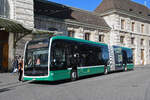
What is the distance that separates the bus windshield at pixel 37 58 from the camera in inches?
433

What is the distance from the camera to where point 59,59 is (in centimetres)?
1142

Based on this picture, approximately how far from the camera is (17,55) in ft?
56.2

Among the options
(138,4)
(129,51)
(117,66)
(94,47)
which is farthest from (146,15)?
(94,47)

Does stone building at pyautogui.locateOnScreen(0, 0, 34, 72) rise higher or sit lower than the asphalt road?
higher

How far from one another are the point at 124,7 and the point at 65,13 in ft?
43.5

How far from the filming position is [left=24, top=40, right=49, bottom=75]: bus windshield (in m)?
11.0

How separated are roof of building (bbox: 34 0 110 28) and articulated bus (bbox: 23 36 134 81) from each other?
35.9ft

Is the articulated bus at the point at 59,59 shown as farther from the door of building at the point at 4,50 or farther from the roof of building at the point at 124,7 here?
the roof of building at the point at 124,7

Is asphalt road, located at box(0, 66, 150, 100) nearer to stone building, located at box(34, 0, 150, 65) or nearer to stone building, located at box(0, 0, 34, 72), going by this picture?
stone building, located at box(0, 0, 34, 72)

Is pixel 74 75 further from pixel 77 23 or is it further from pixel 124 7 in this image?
pixel 124 7

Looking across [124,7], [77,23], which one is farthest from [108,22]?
[77,23]

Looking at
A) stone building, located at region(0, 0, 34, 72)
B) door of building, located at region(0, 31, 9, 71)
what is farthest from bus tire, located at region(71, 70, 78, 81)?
door of building, located at region(0, 31, 9, 71)

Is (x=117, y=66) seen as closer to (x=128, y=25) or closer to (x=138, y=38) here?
(x=128, y=25)

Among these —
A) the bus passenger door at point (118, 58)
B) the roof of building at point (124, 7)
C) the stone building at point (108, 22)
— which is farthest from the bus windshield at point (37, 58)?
the roof of building at point (124, 7)
